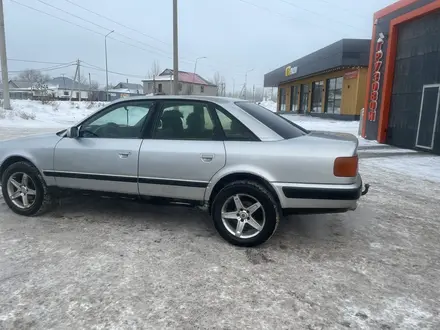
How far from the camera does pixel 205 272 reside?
3213 millimetres

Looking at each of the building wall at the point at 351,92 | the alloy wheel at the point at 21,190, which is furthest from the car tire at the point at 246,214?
the building wall at the point at 351,92

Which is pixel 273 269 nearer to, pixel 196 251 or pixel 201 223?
pixel 196 251

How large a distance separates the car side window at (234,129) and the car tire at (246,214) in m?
0.47

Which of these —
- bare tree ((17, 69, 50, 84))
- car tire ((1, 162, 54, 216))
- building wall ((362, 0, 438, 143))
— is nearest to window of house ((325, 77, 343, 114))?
building wall ((362, 0, 438, 143))

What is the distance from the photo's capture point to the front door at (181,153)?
12.3ft

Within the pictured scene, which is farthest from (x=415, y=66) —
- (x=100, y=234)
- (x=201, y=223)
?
(x=100, y=234)

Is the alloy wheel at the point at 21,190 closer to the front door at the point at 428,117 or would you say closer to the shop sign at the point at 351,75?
the front door at the point at 428,117

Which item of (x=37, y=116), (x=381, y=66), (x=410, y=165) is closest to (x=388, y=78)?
(x=381, y=66)

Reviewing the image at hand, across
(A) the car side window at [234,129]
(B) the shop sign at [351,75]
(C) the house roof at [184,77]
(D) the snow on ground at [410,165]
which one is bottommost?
(D) the snow on ground at [410,165]

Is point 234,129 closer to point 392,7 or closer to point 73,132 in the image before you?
point 73,132

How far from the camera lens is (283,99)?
41.3 m

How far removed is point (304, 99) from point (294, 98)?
3.00 m

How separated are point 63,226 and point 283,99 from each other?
39.1m

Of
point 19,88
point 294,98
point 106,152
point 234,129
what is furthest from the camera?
point 19,88
